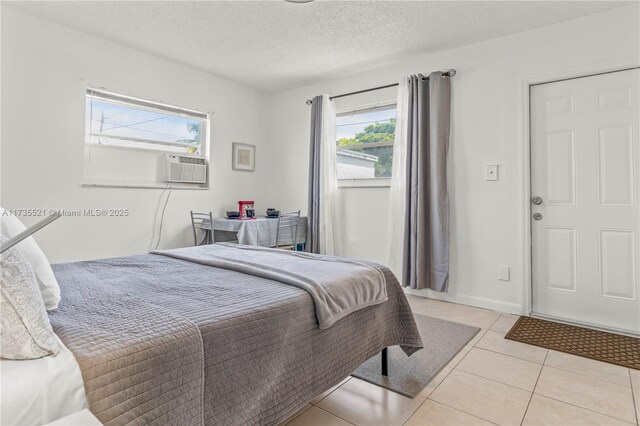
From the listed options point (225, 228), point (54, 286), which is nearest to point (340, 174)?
point (225, 228)

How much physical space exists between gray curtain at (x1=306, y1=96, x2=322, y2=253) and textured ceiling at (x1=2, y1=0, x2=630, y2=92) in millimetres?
675

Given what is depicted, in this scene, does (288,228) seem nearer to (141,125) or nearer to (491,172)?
(141,125)

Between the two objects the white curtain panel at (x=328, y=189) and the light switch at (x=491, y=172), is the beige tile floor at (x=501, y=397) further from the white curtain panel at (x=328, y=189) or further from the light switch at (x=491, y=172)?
the white curtain panel at (x=328, y=189)

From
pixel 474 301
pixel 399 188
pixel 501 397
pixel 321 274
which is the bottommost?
pixel 501 397

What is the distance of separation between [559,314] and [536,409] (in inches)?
64.0

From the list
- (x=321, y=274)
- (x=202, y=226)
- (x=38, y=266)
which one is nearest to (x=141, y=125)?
(x=202, y=226)

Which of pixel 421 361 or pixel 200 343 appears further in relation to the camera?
pixel 421 361

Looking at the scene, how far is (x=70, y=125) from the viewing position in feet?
10.5

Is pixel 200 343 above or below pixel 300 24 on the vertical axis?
below

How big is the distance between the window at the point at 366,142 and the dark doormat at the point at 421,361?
1860 millimetres

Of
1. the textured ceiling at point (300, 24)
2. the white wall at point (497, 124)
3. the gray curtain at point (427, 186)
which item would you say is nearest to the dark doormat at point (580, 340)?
the white wall at point (497, 124)

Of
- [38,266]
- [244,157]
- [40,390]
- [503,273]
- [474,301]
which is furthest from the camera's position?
[244,157]

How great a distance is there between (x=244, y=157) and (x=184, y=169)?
3.03 ft

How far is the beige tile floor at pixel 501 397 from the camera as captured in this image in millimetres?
1584
